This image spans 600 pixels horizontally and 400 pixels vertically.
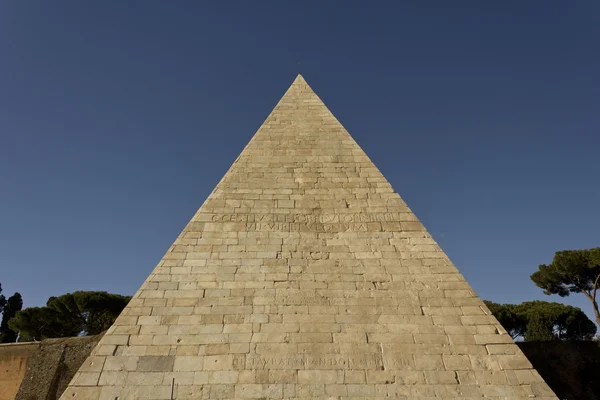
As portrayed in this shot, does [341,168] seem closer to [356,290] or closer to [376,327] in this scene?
[356,290]

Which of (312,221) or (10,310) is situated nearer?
(312,221)

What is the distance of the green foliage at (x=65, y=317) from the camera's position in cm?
1762

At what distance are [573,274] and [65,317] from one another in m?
22.3

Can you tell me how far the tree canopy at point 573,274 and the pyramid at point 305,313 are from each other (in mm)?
14633

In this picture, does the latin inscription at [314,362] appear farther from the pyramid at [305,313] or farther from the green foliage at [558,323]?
the green foliage at [558,323]

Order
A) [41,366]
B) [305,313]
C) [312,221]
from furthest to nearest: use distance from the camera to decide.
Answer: [41,366] < [312,221] < [305,313]

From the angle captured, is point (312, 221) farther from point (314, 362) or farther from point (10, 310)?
point (10, 310)

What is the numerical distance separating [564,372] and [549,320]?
4.41 meters

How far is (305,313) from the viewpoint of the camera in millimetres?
4551

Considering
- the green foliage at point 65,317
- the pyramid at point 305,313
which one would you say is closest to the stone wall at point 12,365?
the green foliage at point 65,317

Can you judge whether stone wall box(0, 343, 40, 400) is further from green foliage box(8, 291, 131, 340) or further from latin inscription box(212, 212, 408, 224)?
latin inscription box(212, 212, 408, 224)

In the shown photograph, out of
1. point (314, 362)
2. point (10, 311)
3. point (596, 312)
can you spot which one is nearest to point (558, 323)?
point (596, 312)

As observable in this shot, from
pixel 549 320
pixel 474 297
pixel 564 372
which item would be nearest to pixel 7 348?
pixel 474 297

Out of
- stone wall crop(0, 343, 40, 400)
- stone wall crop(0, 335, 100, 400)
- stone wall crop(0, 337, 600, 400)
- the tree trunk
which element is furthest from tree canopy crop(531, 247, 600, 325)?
stone wall crop(0, 343, 40, 400)
